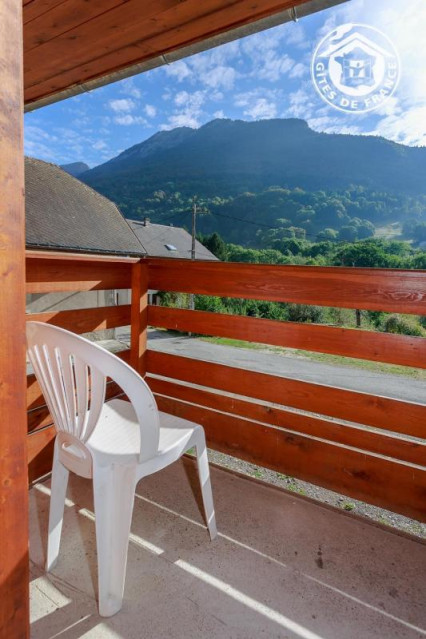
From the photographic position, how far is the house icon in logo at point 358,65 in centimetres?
1720

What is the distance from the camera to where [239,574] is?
4.20 ft

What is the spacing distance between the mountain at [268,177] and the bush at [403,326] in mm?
16147

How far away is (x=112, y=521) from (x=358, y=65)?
20.8 meters

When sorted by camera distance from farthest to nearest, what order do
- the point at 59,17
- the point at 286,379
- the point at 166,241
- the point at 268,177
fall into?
the point at 268,177, the point at 166,241, the point at 286,379, the point at 59,17

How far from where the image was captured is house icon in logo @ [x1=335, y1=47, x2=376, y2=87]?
17203mm

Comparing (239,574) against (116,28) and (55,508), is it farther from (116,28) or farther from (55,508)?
(116,28)

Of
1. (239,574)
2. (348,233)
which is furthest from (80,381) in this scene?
(348,233)

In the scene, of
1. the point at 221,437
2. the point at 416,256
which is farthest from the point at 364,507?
the point at 416,256

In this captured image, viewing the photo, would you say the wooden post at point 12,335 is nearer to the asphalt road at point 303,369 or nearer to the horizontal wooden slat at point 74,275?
the horizontal wooden slat at point 74,275

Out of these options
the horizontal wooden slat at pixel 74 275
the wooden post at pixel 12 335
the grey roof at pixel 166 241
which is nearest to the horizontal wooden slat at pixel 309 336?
the horizontal wooden slat at pixel 74 275

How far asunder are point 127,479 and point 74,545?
1.82 feet

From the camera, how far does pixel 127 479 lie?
1069 millimetres

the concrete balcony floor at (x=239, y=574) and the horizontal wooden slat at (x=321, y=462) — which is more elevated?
the horizontal wooden slat at (x=321, y=462)

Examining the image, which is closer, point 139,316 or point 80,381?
point 80,381
